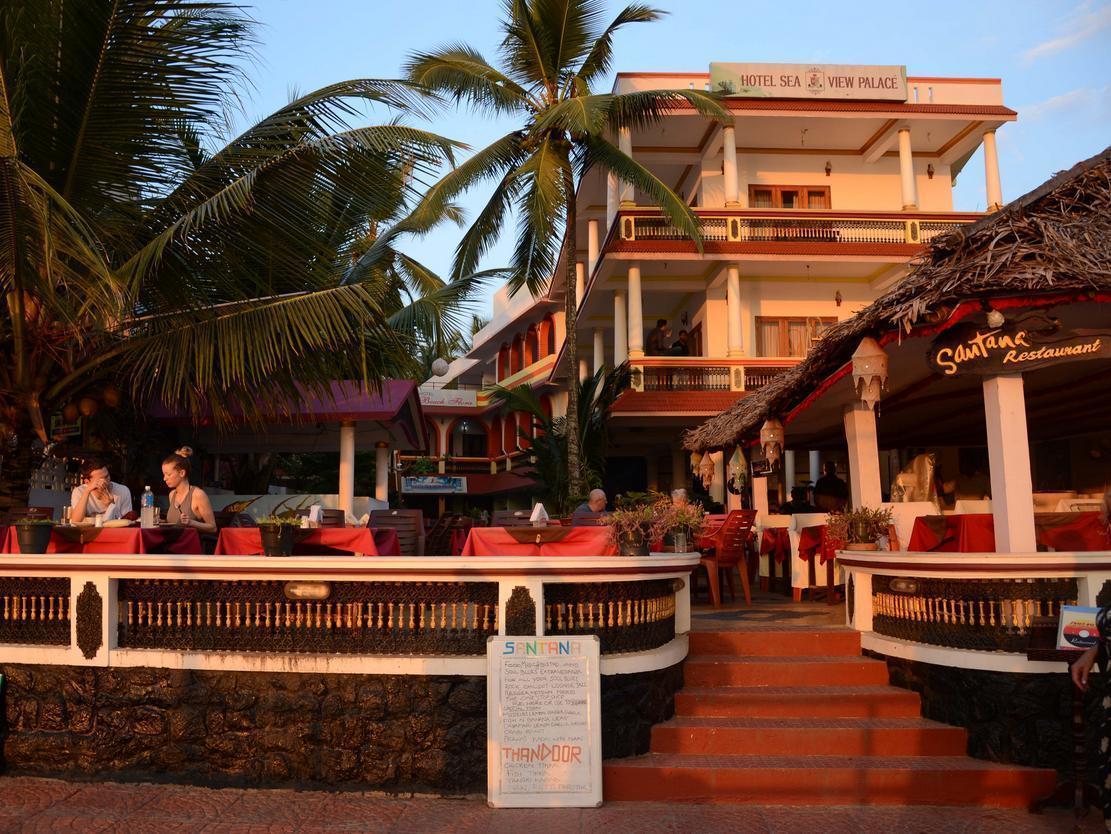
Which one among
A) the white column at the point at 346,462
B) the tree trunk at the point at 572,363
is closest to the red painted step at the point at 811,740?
the white column at the point at 346,462

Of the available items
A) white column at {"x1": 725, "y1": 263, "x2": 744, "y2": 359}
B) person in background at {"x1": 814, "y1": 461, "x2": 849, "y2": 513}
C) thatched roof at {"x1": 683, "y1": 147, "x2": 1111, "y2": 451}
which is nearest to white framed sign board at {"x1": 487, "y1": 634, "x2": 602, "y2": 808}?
thatched roof at {"x1": 683, "y1": 147, "x2": 1111, "y2": 451}

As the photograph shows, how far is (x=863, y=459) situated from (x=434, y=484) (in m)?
24.0

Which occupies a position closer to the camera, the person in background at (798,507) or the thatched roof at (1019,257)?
the thatched roof at (1019,257)

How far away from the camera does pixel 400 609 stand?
6.35 meters

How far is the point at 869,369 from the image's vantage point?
7.49 meters

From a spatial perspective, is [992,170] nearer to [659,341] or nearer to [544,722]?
[659,341]

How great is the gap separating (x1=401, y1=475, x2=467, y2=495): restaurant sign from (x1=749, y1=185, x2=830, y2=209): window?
51.4 ft

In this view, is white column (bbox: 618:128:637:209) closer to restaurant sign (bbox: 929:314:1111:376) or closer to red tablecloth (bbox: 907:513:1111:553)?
red tablecloth (bbox: 907:513:1111:553)

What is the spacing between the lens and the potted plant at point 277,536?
21.7 ft

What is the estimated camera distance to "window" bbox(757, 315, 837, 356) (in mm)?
22062

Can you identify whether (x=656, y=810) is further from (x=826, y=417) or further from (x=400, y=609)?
(x=826, y=417)

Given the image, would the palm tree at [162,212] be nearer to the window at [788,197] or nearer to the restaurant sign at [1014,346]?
the restaurant sign at [1014,346]

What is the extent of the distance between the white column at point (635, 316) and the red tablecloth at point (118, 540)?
14.0m

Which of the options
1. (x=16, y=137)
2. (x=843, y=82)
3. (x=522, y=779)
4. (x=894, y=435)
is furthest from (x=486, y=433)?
(x=522, y=779)
